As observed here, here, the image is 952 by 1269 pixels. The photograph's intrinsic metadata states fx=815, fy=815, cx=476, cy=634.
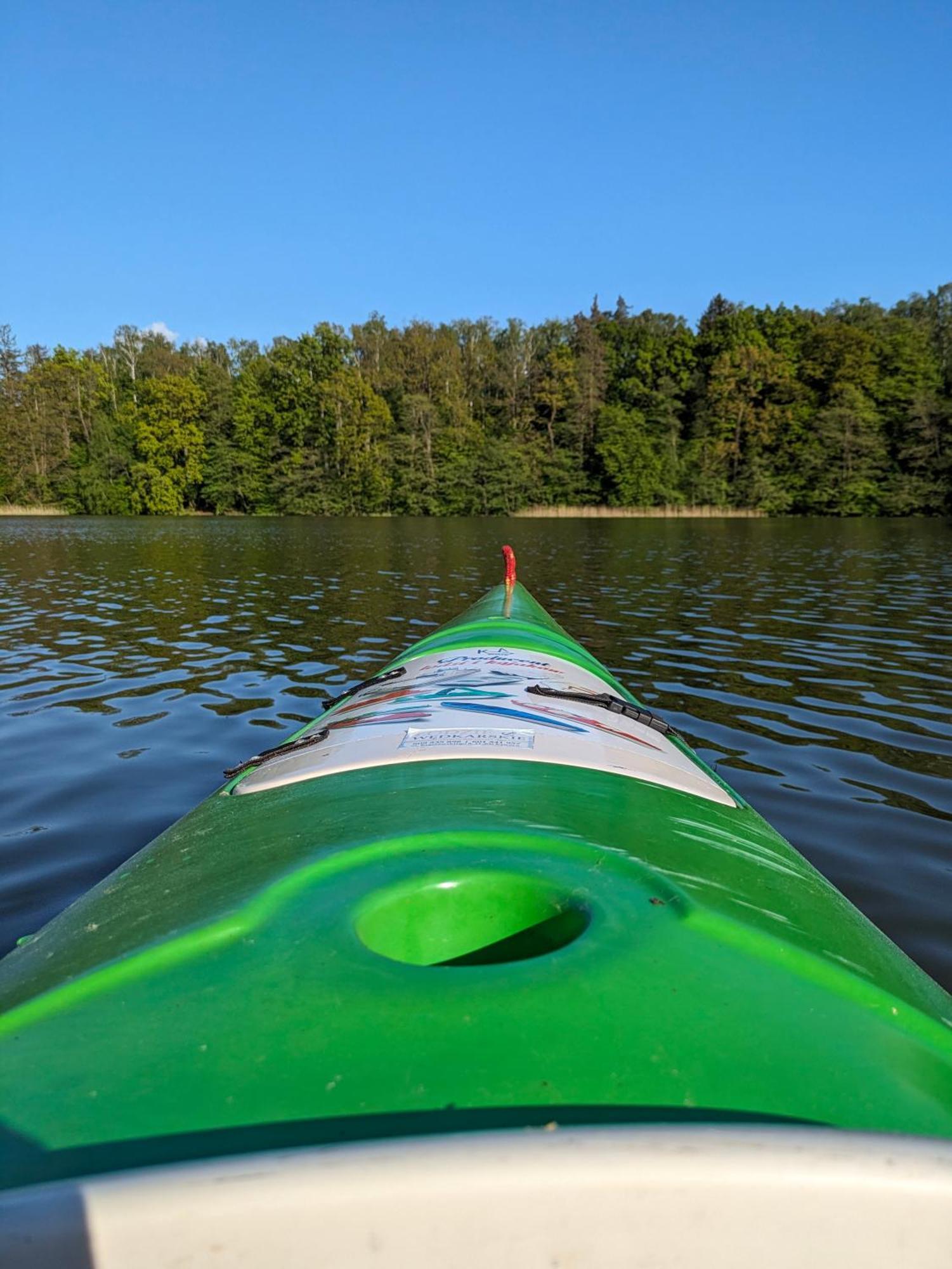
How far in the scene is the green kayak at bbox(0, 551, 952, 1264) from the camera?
37.8 inches

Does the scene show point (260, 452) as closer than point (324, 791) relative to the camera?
No

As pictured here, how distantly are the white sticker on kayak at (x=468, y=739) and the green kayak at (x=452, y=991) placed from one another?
30 centimetres

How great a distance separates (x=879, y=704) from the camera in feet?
21.2

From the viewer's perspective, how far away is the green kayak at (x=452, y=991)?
0.96 metres

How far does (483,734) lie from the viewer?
9.09ft

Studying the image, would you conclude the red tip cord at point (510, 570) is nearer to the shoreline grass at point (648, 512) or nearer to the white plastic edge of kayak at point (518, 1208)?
the white plastic edge of kayak at point (518, 1208)

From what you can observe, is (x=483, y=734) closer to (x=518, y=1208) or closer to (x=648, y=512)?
(x=518, y=1208)

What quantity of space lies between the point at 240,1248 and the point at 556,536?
28.0m

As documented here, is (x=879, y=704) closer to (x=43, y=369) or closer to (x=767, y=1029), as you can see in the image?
(x=767, y=1029)

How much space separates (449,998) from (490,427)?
6074cm

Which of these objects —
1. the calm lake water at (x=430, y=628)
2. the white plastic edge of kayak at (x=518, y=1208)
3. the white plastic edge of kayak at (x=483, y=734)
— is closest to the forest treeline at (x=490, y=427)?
the calm lake water at (x=430, y=628)

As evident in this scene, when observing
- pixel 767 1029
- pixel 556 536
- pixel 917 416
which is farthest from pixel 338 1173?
pixel 917 416

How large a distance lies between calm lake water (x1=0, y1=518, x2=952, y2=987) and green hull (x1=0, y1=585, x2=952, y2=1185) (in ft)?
5.78

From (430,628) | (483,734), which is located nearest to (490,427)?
(430,628)
